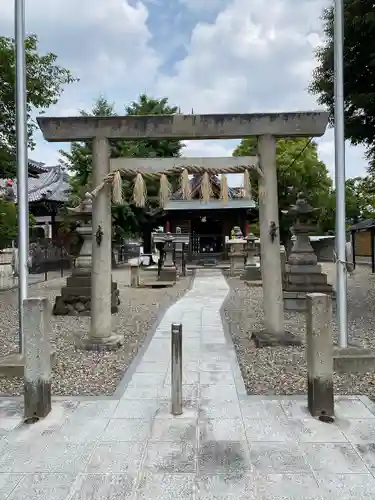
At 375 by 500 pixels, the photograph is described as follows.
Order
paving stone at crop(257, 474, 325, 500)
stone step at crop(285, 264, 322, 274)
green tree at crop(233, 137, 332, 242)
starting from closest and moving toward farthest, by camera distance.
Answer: paving stone at crop(257, 474, 325, 500) → stone step at crop(285, 264, 322, 274) → green tree at crop(233, 137, 332, 242)

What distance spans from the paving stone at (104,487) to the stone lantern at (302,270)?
7.40 m

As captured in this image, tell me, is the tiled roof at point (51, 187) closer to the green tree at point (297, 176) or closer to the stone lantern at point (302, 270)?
the green tree at point (297, 176)

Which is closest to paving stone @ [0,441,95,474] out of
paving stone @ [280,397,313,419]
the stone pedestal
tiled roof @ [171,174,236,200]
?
paving stone @ [280,397,313,419]

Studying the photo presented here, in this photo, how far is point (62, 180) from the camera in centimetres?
2892

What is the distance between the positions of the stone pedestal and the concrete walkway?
640 inches

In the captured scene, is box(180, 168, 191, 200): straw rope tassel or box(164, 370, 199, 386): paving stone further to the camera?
box(180, 168, 191, 200): straw rope tassel

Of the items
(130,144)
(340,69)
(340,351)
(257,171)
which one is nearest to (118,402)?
(340,351)

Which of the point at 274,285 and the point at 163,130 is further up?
the point at 163,130

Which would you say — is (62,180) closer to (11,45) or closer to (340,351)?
(11,45)

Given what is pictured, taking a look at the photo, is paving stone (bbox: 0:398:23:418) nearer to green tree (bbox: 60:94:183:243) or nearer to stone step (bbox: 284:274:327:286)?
stone step (bbox: 284:274:327:286)

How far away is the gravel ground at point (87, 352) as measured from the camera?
4719 millimetres

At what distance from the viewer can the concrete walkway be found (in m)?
2.66

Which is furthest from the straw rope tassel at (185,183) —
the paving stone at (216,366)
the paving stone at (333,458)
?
the paving stone at (333,458)

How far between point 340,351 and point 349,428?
1.84m
